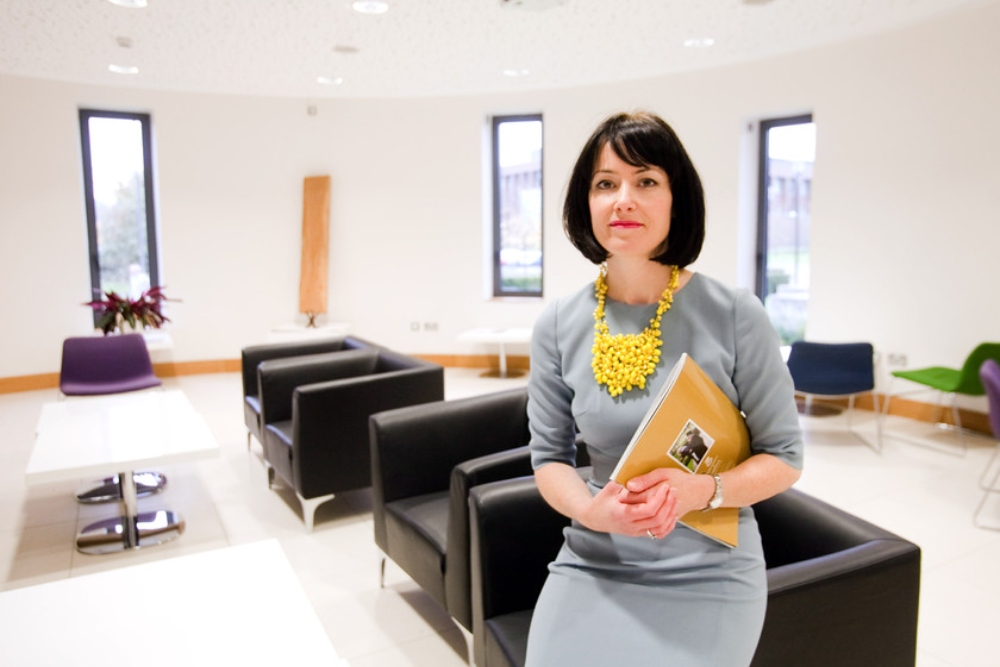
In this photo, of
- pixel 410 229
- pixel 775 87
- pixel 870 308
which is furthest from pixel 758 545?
pixel 410 229

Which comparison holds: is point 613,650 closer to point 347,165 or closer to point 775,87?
point 775,87

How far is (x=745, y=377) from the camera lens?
54.9 inches

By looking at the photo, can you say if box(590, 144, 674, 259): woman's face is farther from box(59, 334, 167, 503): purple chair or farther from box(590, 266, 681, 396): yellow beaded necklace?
box(59, 334, 167, 503): purple chair

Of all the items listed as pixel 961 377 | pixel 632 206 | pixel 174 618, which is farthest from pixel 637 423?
pixel 961 377

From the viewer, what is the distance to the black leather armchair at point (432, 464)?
2.67 meters

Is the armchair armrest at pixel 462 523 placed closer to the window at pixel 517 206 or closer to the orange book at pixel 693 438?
the orange book at pixel 693 438

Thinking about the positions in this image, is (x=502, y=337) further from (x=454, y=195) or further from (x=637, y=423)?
(x=637, y=423)

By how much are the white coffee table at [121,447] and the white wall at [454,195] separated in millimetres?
3842

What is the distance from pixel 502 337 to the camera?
7.66m

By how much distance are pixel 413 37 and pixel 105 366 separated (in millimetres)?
3469

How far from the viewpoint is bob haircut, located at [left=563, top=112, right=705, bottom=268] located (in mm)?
1415

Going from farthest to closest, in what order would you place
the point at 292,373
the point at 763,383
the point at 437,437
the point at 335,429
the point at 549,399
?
the point at 292,373
the point at 335,429
the point at 437,437
the point at 549,399
the point at 763,383

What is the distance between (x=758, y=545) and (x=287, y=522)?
3.13 m

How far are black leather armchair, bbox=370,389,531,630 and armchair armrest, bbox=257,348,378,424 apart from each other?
61.9 inches
